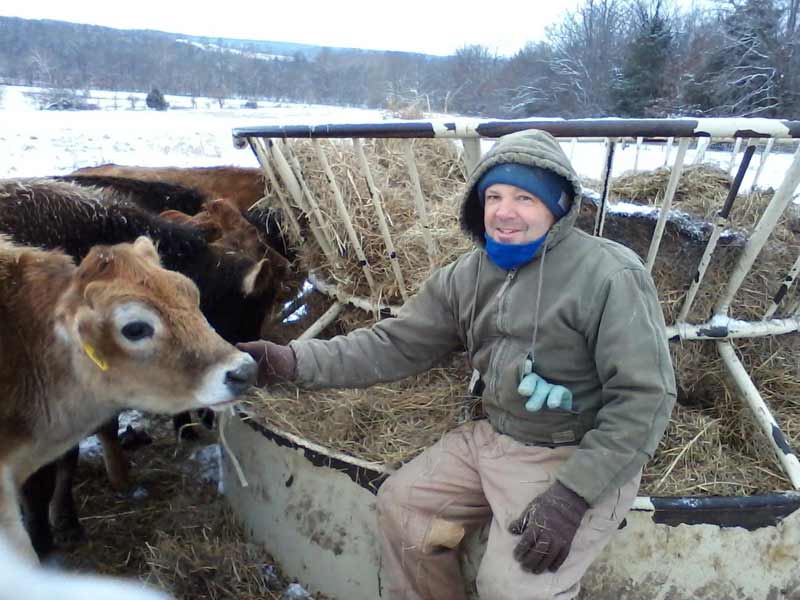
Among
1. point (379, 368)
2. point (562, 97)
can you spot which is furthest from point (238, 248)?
point (562, 97)

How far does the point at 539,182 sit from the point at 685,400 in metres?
1.65

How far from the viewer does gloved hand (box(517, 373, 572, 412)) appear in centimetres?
240

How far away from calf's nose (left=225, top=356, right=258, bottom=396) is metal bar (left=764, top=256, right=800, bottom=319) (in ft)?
7.92

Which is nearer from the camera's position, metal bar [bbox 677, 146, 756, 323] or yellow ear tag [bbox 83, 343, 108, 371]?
yellow ear tag [bbox 83, 343, 108, 371]

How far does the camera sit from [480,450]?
8.83 ft

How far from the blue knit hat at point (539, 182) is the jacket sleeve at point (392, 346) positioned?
508mm

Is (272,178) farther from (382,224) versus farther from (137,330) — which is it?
(137,330)

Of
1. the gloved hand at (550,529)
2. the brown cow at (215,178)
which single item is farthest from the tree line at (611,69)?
the gloved hand at (550,529)

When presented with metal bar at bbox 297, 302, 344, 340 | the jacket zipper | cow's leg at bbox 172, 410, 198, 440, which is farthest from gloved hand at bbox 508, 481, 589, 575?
cow's leg at bbox 172, 410, 198, 440

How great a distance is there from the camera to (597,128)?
8.68 ft

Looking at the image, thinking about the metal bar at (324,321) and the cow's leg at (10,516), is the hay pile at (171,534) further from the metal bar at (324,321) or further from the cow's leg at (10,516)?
the metal bar at (324,321)

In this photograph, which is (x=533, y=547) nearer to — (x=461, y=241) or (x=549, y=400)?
(x=549, y=400)

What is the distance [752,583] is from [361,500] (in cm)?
167

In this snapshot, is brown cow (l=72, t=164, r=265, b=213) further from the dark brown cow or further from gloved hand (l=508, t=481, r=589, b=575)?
gloved hand (l=508, t=481, r=589, b=575)
